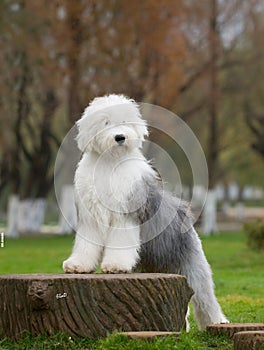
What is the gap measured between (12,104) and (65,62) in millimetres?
5309

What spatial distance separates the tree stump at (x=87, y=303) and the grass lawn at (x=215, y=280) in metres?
0.13

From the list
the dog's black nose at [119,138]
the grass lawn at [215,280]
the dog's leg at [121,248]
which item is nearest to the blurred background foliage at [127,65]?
the grass lawn at [215,280]

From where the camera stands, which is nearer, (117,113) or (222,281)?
(117,113)

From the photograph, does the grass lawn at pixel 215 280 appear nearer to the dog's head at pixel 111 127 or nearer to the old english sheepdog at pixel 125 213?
the old english sheepdog at pixel 125 213

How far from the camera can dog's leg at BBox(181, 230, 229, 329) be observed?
875 centimetres

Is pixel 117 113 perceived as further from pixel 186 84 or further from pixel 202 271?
pixel 186 84

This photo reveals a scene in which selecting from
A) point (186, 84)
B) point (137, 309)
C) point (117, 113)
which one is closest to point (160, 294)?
point (137, 309)

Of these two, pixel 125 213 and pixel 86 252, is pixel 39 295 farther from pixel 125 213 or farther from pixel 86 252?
pixel 125 213

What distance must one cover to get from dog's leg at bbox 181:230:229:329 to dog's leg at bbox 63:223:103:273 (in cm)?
92

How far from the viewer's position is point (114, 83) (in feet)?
95.8

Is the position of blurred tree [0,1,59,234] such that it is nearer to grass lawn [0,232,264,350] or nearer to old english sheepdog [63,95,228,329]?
grass lawn [0,232,264,350]

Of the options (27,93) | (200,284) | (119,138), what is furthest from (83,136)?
(27,93)

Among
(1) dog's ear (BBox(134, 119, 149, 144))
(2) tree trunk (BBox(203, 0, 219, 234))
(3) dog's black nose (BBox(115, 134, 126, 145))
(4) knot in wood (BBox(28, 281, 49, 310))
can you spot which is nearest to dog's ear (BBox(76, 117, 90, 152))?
(3) dog's black nose (BBox(115, 134, 126, 145))

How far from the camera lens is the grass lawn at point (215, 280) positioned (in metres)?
7.56
